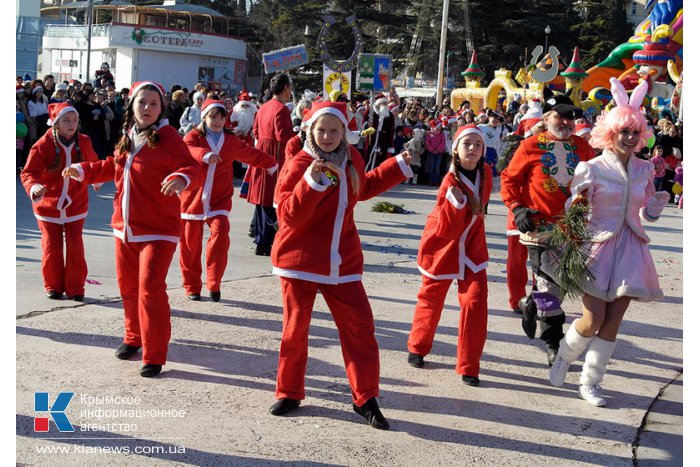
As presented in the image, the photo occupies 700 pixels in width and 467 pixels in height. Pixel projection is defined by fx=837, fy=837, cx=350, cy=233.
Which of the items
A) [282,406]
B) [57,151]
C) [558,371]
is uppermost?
[57,151]

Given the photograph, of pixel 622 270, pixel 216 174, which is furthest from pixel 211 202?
pixel 622 270

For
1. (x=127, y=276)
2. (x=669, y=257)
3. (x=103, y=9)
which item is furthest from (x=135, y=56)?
(x=127, y=276)

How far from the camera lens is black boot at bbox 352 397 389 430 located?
4762 millimetres

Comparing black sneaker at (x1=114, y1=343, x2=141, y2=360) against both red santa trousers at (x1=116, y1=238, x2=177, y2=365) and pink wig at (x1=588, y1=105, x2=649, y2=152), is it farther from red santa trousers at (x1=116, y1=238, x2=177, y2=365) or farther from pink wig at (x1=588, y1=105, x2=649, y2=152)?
pink wig at (x1=588, y1=105, x2=649, y2=152)

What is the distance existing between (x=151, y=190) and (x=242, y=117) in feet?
21.5

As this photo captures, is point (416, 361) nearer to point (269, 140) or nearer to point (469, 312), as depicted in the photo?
point (469, 312)

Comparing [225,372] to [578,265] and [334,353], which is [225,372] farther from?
[578,265]

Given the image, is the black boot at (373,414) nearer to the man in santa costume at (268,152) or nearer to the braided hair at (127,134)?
the braided hair at (127,134)

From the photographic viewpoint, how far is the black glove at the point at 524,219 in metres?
6.00

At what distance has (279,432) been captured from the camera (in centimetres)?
464

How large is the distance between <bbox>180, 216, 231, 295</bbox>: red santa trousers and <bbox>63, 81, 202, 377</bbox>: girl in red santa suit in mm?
1598

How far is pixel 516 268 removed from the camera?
24.0 ft

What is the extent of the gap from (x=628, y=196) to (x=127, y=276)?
10.9 ft

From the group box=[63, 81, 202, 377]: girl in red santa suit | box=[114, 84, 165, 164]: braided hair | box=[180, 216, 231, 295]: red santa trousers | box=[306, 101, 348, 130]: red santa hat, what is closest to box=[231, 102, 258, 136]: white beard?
box=[180, 216, 231, 295]: red santa trousers
